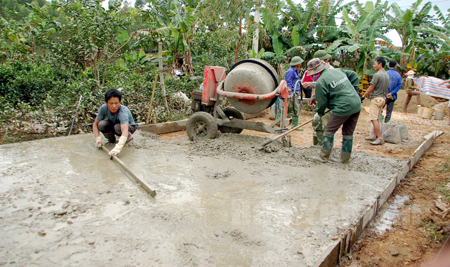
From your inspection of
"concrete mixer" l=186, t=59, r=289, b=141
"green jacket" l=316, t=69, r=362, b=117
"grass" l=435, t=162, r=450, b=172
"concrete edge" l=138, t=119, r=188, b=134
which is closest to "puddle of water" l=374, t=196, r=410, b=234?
"green jacket" l=316, t=69, r=362, b=117

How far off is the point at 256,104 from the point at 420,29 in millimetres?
11990

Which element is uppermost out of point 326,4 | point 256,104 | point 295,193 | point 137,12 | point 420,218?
point 326,4

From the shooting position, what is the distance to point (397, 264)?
8.47 feet

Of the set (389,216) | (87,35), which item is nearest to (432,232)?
(389,216)

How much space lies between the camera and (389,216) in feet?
11.2

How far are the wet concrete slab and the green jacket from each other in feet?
2.73

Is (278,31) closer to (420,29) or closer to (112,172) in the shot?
(420,29)

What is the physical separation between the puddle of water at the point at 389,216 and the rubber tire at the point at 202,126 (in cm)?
327

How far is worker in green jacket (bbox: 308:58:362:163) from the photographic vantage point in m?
4.45

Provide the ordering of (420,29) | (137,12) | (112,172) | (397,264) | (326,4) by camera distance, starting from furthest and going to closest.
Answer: (326,4)
(420,29)
(137,12)
(112,172)
(397,264)

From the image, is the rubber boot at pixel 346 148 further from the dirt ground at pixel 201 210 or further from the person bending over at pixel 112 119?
the person bending over at pixel 112 119

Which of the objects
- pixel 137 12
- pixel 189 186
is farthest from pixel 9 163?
pixel 137 12

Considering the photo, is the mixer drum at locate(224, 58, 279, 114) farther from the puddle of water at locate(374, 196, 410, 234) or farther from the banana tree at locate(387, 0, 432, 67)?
the banana tree at locate(387, 0, 432, 67)

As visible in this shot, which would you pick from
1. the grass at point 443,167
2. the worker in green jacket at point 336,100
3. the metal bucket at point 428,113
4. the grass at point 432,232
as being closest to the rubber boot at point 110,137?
the worker in green jacket at point 336,100
